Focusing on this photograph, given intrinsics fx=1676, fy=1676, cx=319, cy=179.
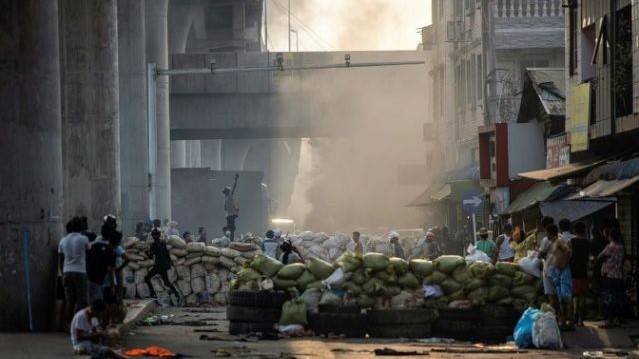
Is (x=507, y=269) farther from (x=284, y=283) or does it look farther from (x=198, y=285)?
(x=198, y=285)

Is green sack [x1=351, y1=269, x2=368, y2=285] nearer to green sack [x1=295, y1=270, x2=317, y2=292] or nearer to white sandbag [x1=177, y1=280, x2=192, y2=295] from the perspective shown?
green sack [x1=295, y1=270, x2=317, y2=292]

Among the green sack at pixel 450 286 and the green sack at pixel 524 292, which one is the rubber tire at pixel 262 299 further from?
the green sack at pixel 524 292

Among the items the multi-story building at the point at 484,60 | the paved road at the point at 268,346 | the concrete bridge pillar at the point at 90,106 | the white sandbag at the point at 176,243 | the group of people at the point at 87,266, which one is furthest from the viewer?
the multi-story building at the point at 484,60

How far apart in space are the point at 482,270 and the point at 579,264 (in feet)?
4.84

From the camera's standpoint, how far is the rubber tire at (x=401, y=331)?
78.4 ft

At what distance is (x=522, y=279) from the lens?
2448 cm

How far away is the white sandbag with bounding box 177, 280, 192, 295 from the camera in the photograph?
37156 millimetres

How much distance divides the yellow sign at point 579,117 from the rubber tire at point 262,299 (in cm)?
889

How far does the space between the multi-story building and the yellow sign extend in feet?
48.8

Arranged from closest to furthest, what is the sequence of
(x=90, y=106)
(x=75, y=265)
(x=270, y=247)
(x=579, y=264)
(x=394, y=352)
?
(x=394, y=352) < (x=75, y=265) < (x=579, y=264) < (x=90, y=106) < (x=270, y=247)

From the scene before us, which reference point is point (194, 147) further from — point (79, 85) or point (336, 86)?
point (79, 85)

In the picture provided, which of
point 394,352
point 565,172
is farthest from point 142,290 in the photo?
point 394,352

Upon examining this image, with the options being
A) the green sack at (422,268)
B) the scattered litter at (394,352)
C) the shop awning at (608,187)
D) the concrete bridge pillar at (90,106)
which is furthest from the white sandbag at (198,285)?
the scattered litter at (394,352)

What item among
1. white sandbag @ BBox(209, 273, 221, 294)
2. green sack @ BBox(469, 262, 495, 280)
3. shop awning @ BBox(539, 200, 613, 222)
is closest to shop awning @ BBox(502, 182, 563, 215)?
shop awning @ BBox(539, 200, 613, 222)
